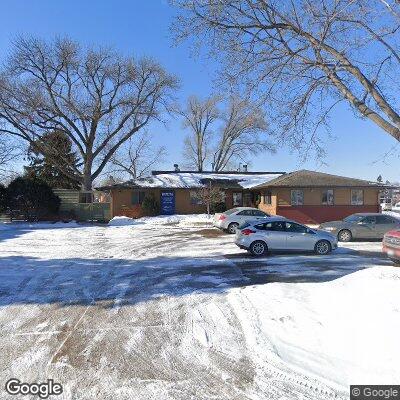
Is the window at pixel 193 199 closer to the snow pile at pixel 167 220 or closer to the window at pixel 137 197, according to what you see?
the snow pile at pixel 167 220

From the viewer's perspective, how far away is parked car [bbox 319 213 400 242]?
18297 millimetres

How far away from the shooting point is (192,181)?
35125mm

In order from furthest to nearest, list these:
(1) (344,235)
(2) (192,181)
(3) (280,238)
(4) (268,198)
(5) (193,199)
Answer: (2) (192,181) → (5) (193,199) → (4) (268,198) → (1) (344,235) → (3) (280,238)

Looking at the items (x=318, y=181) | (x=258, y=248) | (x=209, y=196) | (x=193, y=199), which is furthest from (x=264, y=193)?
(x=258, y=248)

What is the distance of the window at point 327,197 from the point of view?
→ 29.5 m

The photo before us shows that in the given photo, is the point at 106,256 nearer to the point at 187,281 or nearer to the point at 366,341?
the point at 187,281

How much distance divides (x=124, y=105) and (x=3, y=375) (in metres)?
36.6

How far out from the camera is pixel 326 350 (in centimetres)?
509

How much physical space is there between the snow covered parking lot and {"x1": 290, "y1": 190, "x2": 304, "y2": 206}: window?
61.6 ft

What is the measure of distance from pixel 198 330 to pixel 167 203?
27.5 meters

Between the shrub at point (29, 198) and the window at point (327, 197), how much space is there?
21767 millimetres

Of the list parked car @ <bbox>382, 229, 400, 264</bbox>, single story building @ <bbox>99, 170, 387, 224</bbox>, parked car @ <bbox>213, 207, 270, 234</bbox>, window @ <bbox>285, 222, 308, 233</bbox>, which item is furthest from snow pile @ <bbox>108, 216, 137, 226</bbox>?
parked car @ <bbox>382, 229, 400, 264</bbox>

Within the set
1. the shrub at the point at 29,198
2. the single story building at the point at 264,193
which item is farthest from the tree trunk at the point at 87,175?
the shrub at the point at 29,198

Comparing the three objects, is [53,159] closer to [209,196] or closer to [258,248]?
[209,196]
